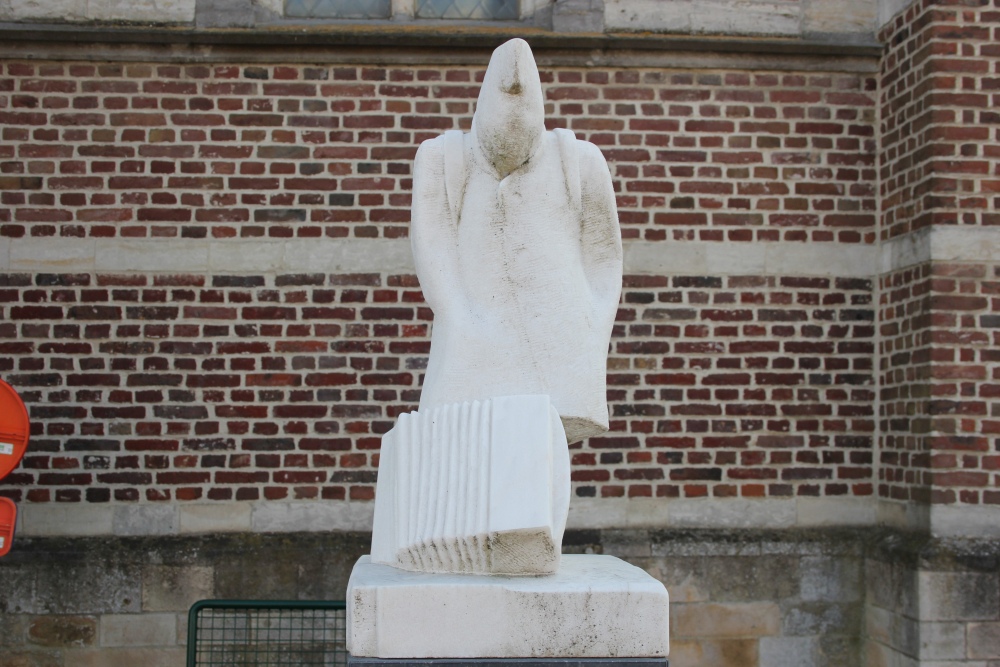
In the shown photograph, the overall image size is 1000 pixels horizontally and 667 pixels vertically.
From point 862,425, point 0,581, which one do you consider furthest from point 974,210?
point 0,581

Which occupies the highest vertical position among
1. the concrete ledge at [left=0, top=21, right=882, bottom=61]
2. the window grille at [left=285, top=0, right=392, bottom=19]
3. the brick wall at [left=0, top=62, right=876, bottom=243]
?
the window grille at [left=285, top=0, right=392, bottom=19]

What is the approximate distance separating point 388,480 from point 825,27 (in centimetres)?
448

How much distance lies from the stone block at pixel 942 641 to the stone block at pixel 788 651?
2.41 feet

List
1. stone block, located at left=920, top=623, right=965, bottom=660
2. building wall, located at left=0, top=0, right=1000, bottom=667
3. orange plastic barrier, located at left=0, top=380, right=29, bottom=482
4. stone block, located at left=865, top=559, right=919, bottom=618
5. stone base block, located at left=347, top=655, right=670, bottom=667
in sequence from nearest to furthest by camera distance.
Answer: stone base block, located at left=347, top=655, right=670, bottom=667, orange plastic barrier, located at left=0, top=380, right=29, bottom=482, stone block, located at left=920, top=623, right=965, bottom=660, stone block, located at left=865, top=559, right=919, bottom=618, building wall, located at left=0, top=0, right=1000, bottom=667

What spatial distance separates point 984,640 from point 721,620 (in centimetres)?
132

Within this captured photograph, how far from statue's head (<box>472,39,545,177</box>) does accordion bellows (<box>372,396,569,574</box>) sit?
805 mm

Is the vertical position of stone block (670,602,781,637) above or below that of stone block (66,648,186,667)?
above

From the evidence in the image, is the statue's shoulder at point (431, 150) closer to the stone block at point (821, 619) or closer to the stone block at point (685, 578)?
the stone block at point (685, 578)

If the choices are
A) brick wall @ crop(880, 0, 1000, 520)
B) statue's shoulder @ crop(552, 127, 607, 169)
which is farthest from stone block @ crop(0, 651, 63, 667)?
brick wall @ crop(880, 0, 1000, 520)

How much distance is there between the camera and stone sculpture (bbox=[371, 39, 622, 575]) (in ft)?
11.2

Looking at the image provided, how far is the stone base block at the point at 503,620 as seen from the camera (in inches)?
129

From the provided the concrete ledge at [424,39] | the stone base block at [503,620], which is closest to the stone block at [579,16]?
the concrete ledge at [424,39]

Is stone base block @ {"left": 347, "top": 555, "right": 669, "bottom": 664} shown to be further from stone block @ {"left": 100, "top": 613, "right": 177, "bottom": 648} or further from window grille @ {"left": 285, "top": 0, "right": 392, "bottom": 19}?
window grille @ {"left": 285, "top": 0, "right": 392, "bottom": 19}

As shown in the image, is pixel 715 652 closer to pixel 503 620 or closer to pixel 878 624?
pixel 878 624
